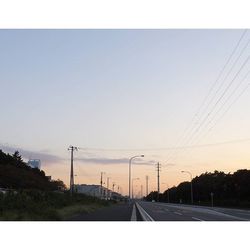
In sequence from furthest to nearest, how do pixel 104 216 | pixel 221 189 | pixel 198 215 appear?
pixel 221 189, pixel 198 215, pixel 104 216

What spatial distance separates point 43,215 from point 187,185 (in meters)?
137

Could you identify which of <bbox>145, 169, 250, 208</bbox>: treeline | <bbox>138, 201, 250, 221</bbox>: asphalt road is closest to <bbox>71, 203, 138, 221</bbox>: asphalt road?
<bbox>138, 201, 250, 221</bbox>: asphalt road

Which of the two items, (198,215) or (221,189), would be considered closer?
(198,215)

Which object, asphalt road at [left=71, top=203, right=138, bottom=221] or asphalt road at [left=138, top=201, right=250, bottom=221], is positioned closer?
asphalt road at [left=71, top=203, right=138, bottom=221]

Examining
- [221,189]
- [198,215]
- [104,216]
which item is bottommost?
[104,216]

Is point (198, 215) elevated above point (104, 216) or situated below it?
above

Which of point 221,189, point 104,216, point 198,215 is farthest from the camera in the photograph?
point 221,189

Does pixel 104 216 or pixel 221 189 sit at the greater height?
pixel 221 189

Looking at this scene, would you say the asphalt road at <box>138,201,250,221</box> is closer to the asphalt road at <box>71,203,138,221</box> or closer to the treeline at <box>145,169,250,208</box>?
the asphalt road at <box>71,203,138,221</box>

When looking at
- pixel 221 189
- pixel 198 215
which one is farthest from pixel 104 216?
pixel 221 189

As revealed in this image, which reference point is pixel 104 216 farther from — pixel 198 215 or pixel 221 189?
pixel 221 189
